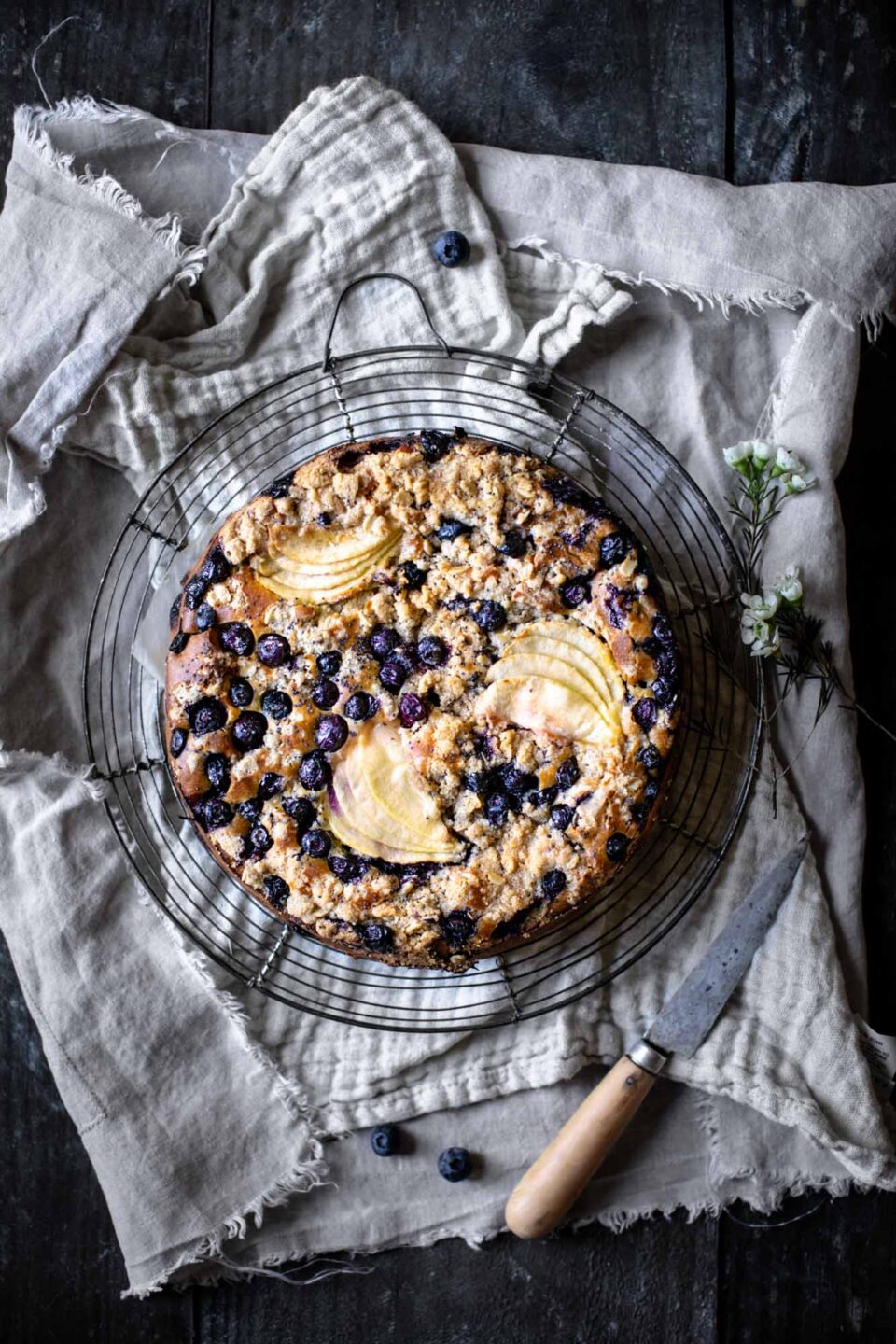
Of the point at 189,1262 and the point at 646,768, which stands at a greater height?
the point at 646,768

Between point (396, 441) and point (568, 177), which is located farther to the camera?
point (568, 177)

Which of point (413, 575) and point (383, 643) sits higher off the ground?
point (413, 575)

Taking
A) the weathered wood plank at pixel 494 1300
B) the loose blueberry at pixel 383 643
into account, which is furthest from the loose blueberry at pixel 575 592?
the weathered wood plank at pixel 494 1300

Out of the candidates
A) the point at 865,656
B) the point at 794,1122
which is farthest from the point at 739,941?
the point at 865,656

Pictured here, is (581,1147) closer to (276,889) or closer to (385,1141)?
(385,1141)

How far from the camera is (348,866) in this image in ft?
8.02

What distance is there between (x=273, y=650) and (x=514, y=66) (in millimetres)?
1654

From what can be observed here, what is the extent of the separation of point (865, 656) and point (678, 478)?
0.67 metres

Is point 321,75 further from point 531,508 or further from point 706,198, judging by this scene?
point 531,508

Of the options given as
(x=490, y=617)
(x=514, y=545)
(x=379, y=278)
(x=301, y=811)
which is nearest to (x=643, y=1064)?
(x=301, y=811)

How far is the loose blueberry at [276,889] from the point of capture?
2504 mm

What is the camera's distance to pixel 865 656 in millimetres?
2967

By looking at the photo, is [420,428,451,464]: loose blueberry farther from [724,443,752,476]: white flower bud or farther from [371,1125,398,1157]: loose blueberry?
[371,1125,398,1157]: loose blueberry

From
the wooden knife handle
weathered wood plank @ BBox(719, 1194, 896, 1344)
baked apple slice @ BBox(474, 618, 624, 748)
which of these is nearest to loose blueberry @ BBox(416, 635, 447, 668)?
baked apple slice @ BBox(474, 618, 624, 748)
